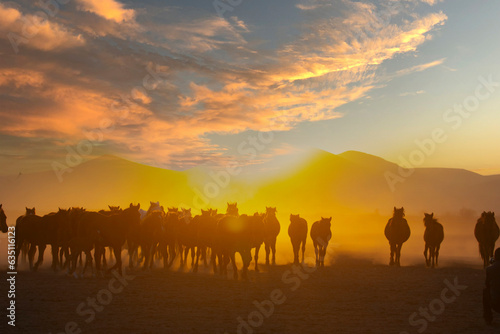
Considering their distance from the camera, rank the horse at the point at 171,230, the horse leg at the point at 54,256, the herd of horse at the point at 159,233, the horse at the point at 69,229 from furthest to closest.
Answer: the horse at the point at 171,230 < the horse leg at the point at 54,256 < the horse at the point at 69,229 < the herd of horse at the point at 159,233

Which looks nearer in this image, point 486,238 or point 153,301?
point 153,301

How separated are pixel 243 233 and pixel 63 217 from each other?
29.5 ft

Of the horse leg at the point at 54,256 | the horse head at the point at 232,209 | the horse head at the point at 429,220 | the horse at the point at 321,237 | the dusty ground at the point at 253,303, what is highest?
the horse head at the point at 232,209

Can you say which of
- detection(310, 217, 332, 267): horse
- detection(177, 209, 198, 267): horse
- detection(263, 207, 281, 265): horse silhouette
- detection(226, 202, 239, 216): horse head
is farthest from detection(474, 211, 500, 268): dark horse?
detection(177, 209, 198, 267): horse

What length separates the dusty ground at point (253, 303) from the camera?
34.7 ft

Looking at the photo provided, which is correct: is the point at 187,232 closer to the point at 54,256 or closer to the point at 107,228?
the point at 107,228

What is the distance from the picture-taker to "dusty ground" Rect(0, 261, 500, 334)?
416 inches

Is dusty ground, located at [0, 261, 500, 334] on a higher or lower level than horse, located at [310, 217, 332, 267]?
lower

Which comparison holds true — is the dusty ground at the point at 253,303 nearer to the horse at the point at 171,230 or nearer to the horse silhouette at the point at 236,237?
the horse silhouette at the point at 236,237

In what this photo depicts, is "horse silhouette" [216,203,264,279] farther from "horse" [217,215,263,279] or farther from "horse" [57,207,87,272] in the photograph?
"horse" [57,207,87,272]

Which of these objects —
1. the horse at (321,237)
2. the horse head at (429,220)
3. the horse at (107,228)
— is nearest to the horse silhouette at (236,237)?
the horse at (107,228)

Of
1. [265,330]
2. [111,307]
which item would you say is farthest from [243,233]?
[265,330]

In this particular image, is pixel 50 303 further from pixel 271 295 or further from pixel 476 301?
pixel 476 301

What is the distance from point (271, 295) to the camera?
14609mm
